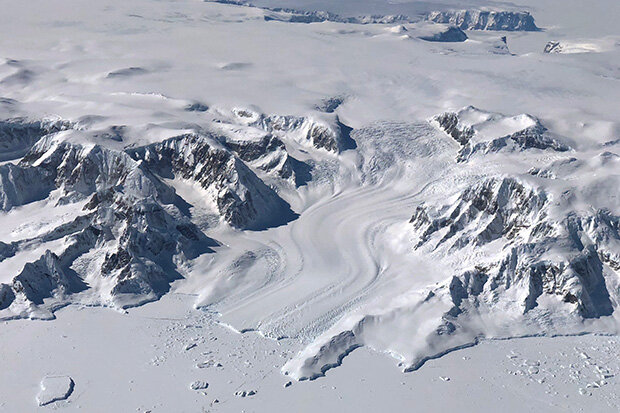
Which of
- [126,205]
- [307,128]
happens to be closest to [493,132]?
[307,128]

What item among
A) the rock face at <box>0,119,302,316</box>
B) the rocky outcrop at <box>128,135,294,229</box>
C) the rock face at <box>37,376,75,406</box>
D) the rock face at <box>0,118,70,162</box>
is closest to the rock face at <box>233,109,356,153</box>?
the rock face at <box>0,119,302,316</box>

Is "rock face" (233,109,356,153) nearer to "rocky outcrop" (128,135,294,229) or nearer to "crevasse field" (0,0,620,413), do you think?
"crevasse field" (0,0,620,413)

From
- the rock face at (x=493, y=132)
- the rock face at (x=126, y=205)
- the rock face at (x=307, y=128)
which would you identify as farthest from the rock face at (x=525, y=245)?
the rock face at (x=307, y=128)

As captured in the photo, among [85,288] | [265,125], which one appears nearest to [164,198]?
[85,288]

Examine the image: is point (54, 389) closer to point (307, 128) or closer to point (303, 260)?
point (303, 260)

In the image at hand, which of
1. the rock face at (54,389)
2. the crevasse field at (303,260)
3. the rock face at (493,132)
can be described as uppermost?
the rock face at (493,132)

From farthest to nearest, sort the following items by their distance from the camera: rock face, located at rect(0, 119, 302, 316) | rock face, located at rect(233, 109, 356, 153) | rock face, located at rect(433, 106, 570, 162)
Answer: rock face, located at rect(233, 109, 356, 153) < rock face, located at rect(433, 106, 570, 162) < rock face, located at rect(0, 119, 302, 316)

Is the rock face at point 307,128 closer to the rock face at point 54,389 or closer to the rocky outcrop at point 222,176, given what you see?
the rocky outcrop at point 222,176

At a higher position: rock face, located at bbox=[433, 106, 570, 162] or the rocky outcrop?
rock face, located at bbox=[433, 106, 570, 162]

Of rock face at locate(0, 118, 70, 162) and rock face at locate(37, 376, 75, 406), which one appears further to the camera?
rock face at locate(0, 118, 70, 162)

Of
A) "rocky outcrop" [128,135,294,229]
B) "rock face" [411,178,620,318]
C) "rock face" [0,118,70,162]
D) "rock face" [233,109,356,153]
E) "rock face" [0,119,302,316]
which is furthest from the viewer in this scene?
"rock face" [233,109,356,153]
